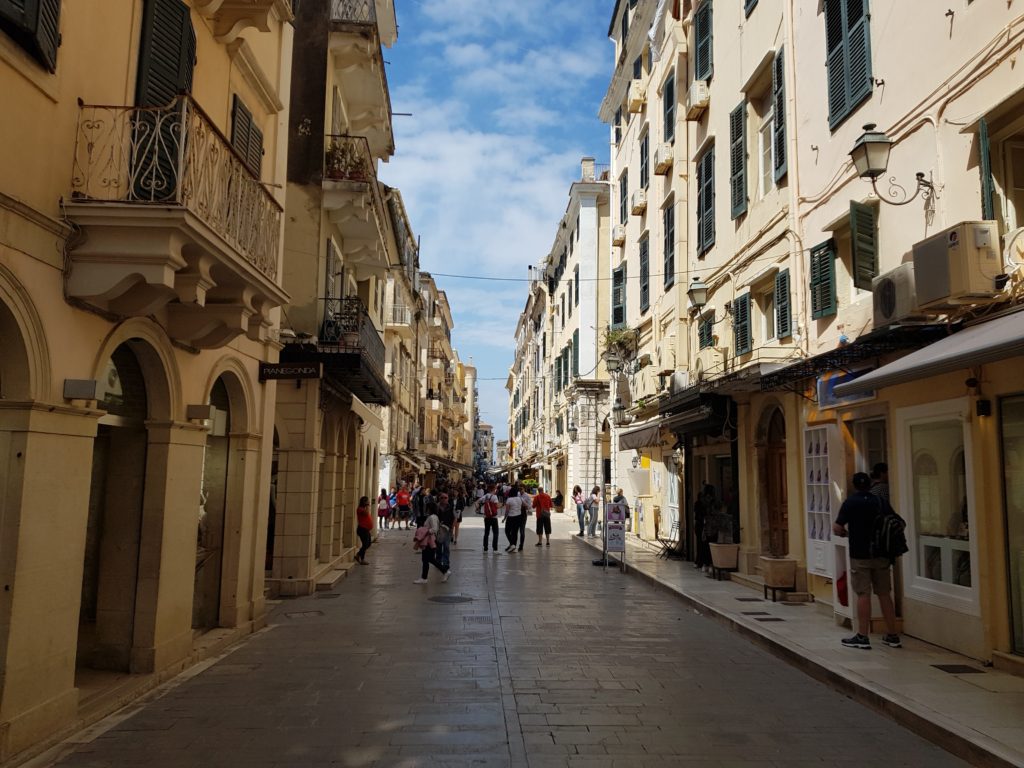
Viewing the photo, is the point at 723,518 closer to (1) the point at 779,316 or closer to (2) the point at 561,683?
(1) the point at 779,316

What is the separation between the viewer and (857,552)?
29.3 feet

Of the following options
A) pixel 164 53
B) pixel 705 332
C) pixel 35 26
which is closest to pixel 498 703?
pixel 35 26

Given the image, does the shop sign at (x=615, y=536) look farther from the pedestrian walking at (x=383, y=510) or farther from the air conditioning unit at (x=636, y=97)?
the pedestrian walking at (x=383, y=510)

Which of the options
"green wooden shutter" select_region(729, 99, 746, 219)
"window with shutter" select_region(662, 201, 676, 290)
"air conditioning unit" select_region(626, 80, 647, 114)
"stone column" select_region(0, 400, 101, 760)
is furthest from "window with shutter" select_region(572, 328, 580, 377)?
"stone column" select_region(0, 400, 101, 760)

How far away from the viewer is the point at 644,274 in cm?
2402

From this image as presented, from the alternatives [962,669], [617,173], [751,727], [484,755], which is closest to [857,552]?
[962,669]

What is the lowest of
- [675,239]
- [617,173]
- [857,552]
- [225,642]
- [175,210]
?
[225,642]

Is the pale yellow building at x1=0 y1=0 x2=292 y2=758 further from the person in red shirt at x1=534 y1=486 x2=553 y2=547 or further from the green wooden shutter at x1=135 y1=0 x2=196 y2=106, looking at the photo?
the person in red shirt at x1=534 y1=486 x2=553 y2=547

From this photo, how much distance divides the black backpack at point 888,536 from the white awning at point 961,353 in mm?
1467

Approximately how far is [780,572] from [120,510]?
31.1 feet

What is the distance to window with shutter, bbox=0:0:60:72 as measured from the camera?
213 inches

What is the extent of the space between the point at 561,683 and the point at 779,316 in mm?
7933

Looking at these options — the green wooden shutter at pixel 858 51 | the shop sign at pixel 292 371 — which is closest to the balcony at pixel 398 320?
the shop sign at pixel 292 371

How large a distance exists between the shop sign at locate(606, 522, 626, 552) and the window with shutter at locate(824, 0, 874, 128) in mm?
10437
